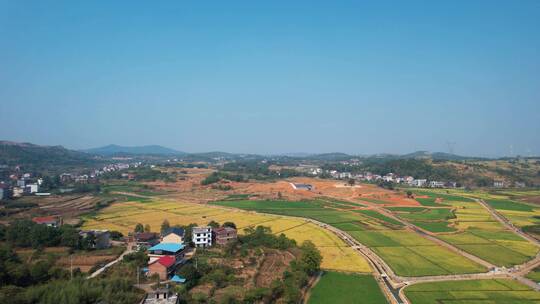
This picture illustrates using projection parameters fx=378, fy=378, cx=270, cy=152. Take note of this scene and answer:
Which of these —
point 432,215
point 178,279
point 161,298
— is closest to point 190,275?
point 178,279

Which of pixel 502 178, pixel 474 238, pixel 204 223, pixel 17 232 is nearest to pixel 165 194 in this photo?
pixel 204 223

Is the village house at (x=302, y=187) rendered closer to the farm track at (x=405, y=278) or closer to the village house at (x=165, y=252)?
the farm track at (x=405, y=278)

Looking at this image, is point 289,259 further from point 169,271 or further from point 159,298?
point 159,298

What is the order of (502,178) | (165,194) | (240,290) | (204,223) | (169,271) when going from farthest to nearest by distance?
(502,178), (165,194), (204,223), (169,271), (240,290)

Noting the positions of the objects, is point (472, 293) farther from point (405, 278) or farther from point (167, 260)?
point (167, 260)

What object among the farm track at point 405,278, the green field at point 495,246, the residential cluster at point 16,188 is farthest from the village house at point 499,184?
the residential cluster at point 16,188

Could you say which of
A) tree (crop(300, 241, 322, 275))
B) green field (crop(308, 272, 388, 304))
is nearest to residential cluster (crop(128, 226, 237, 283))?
tree (crop(300, 241, 322, 275))
